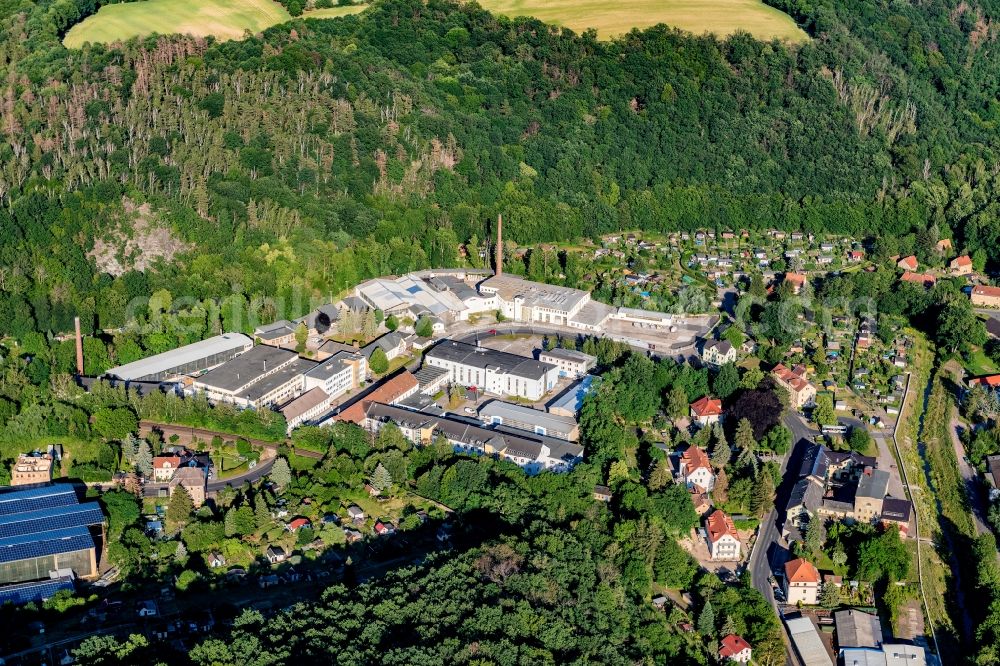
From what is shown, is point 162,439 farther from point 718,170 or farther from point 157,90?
point 718,170

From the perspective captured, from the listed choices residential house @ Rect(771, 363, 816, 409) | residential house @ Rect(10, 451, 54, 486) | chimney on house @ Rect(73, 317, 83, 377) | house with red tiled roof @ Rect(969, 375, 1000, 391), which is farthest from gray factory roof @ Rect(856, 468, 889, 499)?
Answer: chimney on house @ Rect(73, 317, 83, 377)

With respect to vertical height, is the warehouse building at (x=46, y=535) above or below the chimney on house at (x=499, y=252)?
below

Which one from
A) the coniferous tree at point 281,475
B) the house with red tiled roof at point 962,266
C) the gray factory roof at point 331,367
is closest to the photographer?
the coniferous tree at point 281,475

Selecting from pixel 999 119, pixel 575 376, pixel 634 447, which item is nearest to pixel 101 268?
pixel 575 376

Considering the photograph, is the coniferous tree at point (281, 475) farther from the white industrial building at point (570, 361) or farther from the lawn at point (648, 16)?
the lawn at point (648, 16)

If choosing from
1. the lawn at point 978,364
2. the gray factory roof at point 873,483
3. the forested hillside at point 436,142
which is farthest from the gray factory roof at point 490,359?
the lawn at point 978,364

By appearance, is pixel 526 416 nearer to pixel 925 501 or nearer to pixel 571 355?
pixel 571 355

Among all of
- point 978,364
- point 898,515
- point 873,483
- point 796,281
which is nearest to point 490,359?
point 873,483

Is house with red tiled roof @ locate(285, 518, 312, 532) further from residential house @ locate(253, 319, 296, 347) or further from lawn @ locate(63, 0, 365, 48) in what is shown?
lawn @ locate(63, 0, 365, 48)
